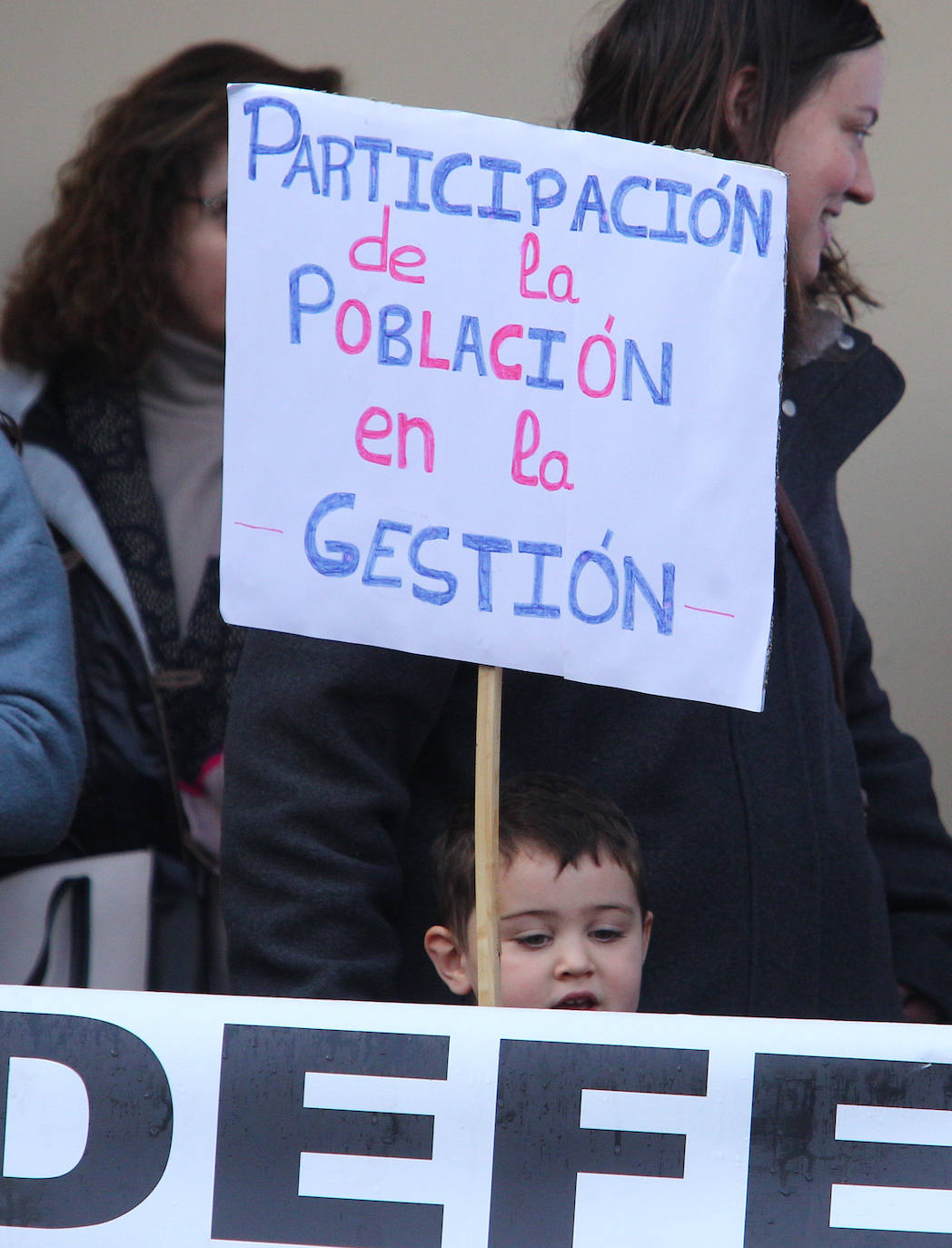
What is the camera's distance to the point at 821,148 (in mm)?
1723

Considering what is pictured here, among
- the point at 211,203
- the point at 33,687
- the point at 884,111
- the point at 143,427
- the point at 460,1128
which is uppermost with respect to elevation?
the point at 884,111

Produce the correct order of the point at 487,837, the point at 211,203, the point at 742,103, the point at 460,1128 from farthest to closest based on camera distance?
the point at 211,203
the point at 742,103
the point at 487,837
the point at 460,1128

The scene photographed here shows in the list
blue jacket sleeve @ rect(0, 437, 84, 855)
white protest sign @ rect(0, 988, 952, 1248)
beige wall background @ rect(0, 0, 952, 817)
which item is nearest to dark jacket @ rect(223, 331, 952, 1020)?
blue jacket sleeve @ rect(0, 437, 84, 855)

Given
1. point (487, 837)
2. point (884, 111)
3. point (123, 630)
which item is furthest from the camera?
point (884, 111)

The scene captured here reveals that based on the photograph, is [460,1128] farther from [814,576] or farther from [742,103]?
[742,103]

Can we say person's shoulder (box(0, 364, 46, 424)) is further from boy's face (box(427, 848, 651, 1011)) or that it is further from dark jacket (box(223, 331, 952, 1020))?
boy's face (box(427, 848, 651, 1011))

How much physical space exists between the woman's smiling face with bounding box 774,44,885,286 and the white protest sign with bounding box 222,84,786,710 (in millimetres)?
342

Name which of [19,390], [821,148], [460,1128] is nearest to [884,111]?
[821,148]

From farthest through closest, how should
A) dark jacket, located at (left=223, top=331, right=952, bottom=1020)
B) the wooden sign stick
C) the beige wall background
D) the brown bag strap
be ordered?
the beige wall background → the brown bag strap → dark jacket, located at (left=223, top=331, right=952, bottom=1020) → the wooden sign stick

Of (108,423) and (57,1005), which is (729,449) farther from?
(108,423)

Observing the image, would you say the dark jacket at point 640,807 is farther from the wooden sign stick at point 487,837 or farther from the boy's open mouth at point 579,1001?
the wooden sign stick at point 487,837

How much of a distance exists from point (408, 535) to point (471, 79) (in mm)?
1736

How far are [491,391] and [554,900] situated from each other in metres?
0.53

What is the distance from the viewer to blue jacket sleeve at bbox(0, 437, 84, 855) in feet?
5.45
